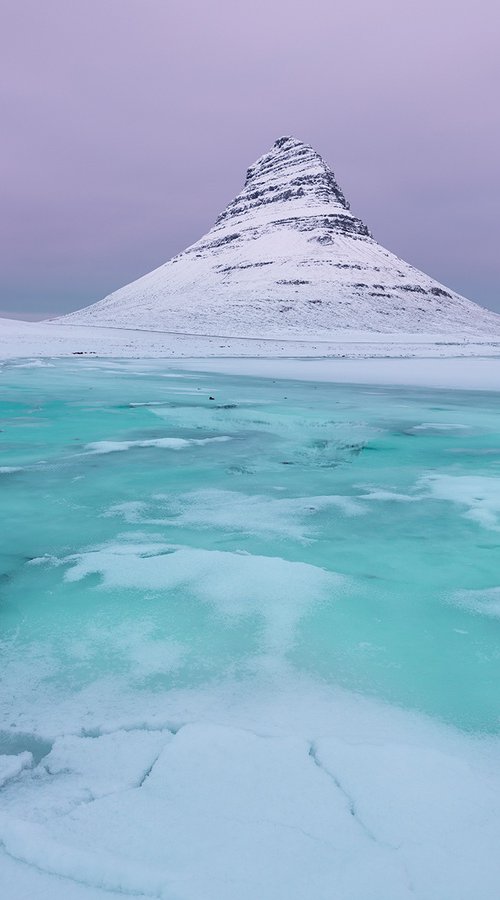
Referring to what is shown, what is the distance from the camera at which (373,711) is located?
2795mm

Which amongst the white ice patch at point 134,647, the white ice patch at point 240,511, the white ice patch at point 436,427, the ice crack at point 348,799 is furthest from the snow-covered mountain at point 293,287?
the ice crack at point 348,799

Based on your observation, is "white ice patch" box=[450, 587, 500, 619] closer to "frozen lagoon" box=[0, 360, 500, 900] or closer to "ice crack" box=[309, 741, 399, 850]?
"frozen lagoon" box=[0, 360, 500, 900]

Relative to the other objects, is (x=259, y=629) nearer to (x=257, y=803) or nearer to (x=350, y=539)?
(x=257, y=803)

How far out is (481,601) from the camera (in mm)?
4012

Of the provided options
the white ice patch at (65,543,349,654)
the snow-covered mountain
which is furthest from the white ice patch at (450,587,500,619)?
the snow-covered mountain

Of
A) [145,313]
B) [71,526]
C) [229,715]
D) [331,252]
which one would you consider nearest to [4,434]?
[71,526]

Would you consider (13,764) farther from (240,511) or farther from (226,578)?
(240,511)

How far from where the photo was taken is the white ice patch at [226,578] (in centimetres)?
379

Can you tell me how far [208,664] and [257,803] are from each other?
948 millimetres

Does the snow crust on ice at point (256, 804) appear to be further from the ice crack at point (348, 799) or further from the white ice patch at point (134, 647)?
the white ice patch at point (134, 647)

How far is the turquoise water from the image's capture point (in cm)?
317

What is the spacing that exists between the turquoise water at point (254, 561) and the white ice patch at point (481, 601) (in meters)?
0.01

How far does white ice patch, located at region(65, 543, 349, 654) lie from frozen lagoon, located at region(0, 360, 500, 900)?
18mm

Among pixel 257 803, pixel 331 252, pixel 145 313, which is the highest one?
pixel 331 252
